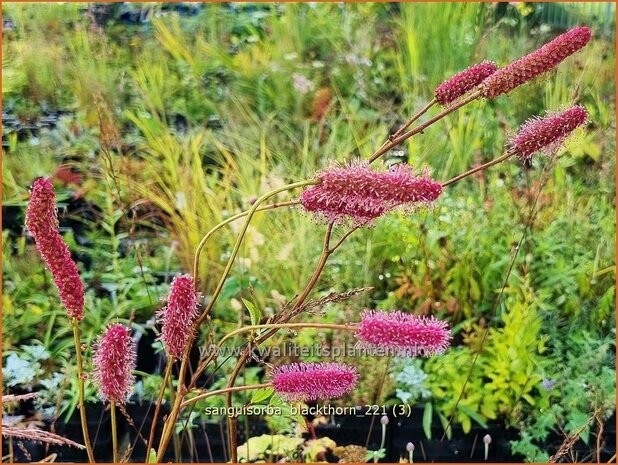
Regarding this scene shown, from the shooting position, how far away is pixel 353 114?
1.52m

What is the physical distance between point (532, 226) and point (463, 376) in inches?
12.6

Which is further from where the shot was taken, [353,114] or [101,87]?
[353,114]

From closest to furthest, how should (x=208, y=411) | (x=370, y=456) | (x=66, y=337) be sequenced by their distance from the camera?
(x=208, y=411) < (x=370, y=456) < (x=66, y=337)

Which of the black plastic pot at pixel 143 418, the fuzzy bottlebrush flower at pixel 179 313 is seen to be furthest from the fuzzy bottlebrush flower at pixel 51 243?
the black plastic pot at pixel 143 418

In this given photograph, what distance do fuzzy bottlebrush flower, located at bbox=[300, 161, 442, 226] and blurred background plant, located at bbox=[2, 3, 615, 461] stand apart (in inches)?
22.9

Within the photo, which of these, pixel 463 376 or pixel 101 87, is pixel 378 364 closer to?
pixel 463 376

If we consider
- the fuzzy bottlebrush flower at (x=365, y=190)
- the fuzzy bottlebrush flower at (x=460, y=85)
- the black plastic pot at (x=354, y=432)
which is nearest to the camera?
the fuzzy bottlebrush flower at (x=365, y=190)

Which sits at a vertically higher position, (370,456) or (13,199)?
(13,199)

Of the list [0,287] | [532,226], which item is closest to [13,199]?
[0,287]

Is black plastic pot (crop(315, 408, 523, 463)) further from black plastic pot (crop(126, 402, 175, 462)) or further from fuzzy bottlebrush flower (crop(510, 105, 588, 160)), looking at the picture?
fuzzy bottlebrush flower (crop(510, 105, 588, 160))

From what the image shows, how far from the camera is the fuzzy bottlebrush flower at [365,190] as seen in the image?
784 mm

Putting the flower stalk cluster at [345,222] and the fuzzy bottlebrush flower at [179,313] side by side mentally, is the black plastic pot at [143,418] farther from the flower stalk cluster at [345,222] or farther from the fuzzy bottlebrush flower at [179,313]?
the fuzzy bottlebrush flower at [179,313]

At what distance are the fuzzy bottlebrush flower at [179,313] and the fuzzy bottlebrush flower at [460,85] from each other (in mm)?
364

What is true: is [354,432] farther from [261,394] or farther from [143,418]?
[261,394]
